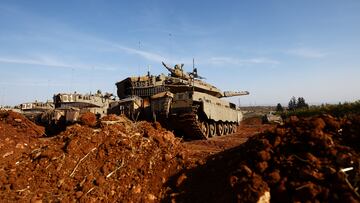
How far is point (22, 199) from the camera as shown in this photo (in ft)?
24.1

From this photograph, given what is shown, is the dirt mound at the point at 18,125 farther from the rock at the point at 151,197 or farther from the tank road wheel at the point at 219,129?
the tank road wheel at the point at 219,129

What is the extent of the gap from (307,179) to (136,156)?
12.7 feet

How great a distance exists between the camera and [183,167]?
26.4ft

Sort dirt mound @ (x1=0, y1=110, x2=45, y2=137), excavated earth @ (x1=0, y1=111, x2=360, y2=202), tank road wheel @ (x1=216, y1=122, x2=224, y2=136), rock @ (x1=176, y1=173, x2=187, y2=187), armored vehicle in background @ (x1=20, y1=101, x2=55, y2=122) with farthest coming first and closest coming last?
1. armored vehicle in background @ (x1=20, y1=101, x2=55, y2=122)
2. tank road wheel @ (x1=216, y1=122, x2=224, y2=136)
3. dirt mound @ (x1=0, y1=110, x2=45, y2=137)
4. rock @ (x1=176, y1=173, x2=187, y2=187)
5. excavated earth @ (x1=0, y1=111, x2=360, y2=202)

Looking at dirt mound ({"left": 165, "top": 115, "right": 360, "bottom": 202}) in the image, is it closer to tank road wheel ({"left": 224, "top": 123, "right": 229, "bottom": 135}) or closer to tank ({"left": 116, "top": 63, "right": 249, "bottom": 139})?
tank ({"left": 116, "top": 63, "right": 249, "bottom": 139})

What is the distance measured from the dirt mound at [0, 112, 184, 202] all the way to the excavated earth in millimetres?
19

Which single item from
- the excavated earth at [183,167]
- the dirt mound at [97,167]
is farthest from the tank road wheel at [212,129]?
the dirt mound at [97,167]

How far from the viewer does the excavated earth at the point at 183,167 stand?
5641 mm

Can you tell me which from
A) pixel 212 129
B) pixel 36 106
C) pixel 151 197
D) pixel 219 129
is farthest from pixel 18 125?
pixel 36 106

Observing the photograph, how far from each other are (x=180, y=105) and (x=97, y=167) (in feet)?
29.2

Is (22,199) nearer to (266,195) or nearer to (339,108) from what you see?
(266,195)

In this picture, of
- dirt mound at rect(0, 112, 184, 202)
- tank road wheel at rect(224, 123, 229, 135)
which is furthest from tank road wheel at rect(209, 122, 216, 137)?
dirt mound at rect(0, 112, 184, 202)

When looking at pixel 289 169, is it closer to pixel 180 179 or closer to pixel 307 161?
→ pixel 307 161

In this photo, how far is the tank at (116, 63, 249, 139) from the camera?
16.9 m
